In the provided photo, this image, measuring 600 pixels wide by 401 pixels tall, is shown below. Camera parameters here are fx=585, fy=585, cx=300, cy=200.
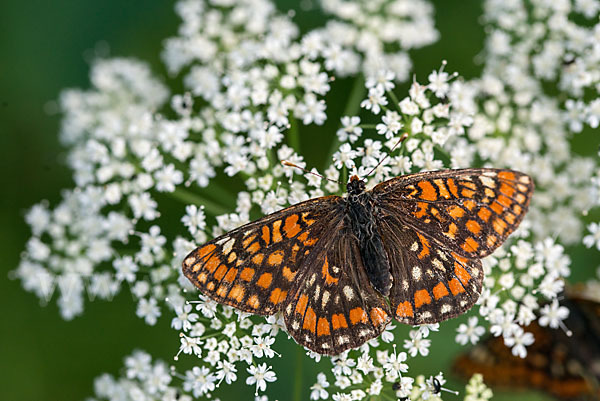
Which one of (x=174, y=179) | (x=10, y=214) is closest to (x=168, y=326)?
(x=174, y=179)

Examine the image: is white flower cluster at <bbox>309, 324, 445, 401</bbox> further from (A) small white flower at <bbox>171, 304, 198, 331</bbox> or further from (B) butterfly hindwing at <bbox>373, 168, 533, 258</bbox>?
(A) small white flower at <bbox>171, 304, 198, 331</bbox>

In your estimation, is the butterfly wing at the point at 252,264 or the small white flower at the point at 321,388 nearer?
the butterfly wing at the point at 252,264

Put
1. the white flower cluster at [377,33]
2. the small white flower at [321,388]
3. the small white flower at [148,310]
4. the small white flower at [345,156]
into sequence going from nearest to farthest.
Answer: the small white flower at [321,388] < the small white flower at [345,156] < the small white flower at [148,310] < the white flower cluster at [377,33]

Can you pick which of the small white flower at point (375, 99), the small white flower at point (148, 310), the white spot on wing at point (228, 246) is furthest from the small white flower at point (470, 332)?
the small white flower at point (148, 310)

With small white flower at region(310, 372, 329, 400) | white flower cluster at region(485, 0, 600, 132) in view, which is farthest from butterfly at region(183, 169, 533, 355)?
white flower cluster at region(485, 0, 600, 132)

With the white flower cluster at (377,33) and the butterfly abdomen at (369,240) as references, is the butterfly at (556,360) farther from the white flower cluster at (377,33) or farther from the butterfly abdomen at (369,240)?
the white flower cluster at (377,33)

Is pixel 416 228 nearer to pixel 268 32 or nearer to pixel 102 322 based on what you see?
pixel 268 32
